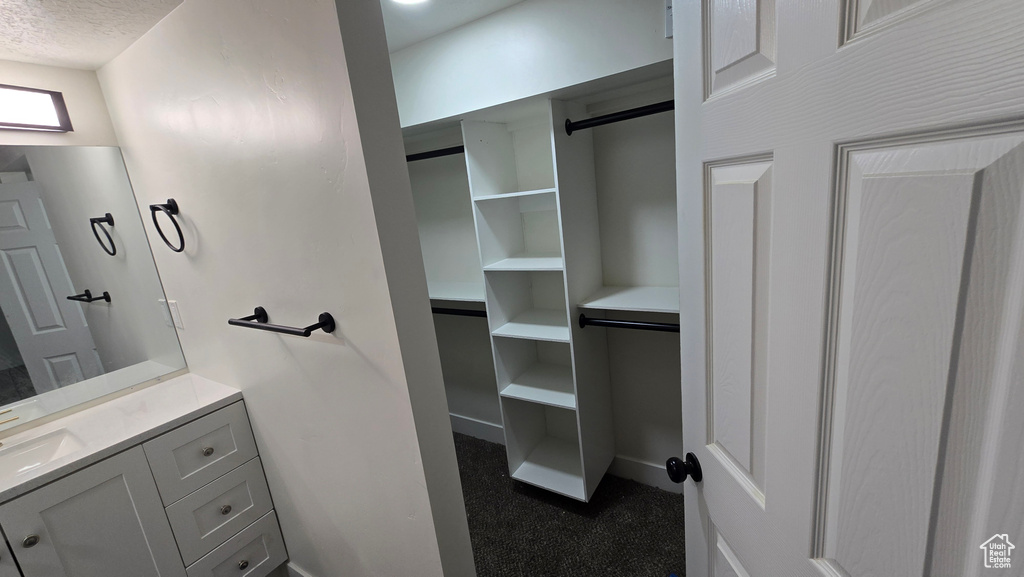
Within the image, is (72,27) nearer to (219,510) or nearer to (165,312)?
(165,312)

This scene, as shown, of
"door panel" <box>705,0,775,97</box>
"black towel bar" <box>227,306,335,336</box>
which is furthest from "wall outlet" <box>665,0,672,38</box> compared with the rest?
"black towel bar" <box>227,306,335,336</box>

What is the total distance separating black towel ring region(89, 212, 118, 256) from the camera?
1570mm

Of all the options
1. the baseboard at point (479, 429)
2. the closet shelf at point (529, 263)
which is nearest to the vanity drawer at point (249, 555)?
the baseboard at point (479, 429)

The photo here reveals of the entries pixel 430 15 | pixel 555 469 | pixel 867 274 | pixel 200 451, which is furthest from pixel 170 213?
pixel 555 469

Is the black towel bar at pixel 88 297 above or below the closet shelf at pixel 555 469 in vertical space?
above

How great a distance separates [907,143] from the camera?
37 cm

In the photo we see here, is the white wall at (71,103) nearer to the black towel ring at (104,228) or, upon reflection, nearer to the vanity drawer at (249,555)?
the black towel ring at (104,228)

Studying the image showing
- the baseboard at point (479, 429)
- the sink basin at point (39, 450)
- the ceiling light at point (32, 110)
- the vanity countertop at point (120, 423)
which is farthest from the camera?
the baseboard at point (479, 429)

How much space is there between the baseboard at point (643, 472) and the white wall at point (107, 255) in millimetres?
2186

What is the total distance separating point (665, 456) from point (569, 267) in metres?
1.14

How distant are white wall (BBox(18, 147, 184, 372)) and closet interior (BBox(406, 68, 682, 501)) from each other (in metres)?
1.18

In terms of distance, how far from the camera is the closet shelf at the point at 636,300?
65.3 inches

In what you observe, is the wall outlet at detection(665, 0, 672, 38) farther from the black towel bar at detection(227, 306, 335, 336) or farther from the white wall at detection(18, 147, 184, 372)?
the white wall at detection(18, 147, 184, 372)

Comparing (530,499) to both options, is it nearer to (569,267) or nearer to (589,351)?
(589,351)
